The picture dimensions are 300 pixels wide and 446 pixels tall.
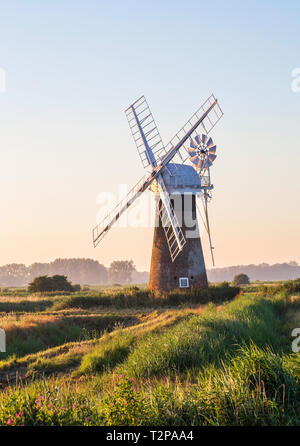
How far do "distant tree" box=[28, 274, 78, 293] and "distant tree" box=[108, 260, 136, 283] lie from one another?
90.6 metres

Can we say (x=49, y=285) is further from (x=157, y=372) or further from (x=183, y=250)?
(x=157, y=372)

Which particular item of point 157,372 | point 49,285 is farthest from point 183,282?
point 49,285

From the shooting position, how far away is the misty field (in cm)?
687

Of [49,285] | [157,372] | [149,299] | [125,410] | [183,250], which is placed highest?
[183,250]

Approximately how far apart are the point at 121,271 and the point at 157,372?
129m

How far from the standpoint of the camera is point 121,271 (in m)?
139

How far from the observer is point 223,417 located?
6922mm

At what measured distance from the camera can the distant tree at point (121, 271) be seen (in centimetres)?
13912

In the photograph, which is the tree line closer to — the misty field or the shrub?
the misty field

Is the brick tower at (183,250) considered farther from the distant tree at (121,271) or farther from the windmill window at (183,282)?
the distant tree at (121,271)

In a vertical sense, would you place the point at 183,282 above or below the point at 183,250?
below

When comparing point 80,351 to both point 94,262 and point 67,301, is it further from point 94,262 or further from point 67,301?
point 94,262

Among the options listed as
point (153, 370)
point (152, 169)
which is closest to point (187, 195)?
point (152, 169)

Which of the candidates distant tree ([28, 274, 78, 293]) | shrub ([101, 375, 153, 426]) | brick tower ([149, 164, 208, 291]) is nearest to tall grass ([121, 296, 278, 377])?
shrub ([101, 375, 153, 426])
